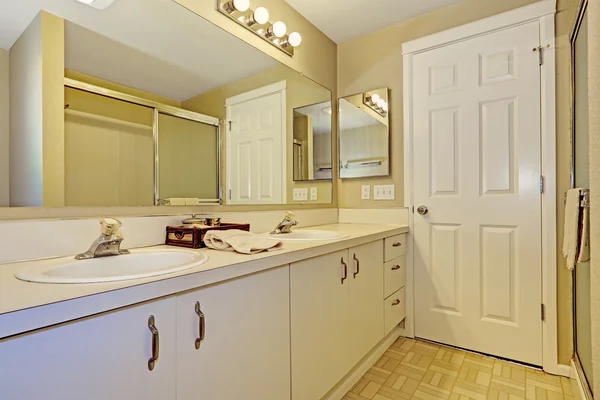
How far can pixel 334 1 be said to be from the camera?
1969 millimetres

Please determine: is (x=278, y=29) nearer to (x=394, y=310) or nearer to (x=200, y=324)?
(x=200, y=324)

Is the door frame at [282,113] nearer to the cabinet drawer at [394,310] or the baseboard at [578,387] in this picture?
the cabinet drawer at [394,310]

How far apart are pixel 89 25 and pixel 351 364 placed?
A: 179 centimetres

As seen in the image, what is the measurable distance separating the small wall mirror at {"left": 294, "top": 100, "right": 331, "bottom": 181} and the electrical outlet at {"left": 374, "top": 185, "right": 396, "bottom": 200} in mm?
382

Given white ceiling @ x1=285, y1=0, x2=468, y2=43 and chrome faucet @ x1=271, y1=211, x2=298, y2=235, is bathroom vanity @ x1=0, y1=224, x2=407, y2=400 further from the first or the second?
white ceiling @ x1=285, y1=0, x2=468, y2=43

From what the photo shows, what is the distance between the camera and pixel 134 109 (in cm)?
121

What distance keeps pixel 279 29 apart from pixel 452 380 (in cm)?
220

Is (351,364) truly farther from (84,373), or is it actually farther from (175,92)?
(175,92)

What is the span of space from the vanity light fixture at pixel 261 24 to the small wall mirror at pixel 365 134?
64cm

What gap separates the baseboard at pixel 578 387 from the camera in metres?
1.21

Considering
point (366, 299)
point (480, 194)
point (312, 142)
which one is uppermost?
point (312, 142)

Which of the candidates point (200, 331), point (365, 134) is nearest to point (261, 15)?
point (365, 134)

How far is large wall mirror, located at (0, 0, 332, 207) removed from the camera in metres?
0.96

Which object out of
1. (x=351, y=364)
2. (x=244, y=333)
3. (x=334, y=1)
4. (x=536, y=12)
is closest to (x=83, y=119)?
(x=244, y=333)
